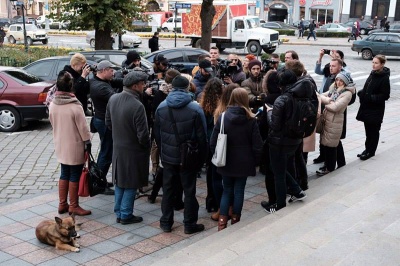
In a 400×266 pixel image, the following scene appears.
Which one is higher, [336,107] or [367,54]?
[336,107]

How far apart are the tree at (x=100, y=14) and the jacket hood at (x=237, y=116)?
15025 mm

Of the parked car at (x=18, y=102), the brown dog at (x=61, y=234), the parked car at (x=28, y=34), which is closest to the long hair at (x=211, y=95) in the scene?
the brown dog at (x=61, y=234)

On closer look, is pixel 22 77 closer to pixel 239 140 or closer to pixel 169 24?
pixel 239 140

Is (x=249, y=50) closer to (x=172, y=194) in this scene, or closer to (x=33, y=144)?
(x=33, y=144)

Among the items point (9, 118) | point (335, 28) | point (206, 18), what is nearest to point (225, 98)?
point (9, 118)

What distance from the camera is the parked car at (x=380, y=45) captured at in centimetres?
2903

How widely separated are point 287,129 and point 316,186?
→ 162cm

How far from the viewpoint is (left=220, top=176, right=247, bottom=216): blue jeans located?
596 cm

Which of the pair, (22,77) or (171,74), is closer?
(171,74)

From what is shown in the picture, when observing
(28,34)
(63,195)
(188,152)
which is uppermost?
(188,152)

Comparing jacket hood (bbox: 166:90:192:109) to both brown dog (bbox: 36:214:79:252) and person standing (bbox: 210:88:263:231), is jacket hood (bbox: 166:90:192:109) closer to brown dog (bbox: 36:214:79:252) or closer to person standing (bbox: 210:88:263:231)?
person standing (bbox: 210:88:263:231)

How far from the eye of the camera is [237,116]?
18.7ft

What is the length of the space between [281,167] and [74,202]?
264cm

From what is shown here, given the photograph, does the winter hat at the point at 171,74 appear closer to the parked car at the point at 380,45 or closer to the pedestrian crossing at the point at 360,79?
the pedestrian crossing at the point at 360,79
